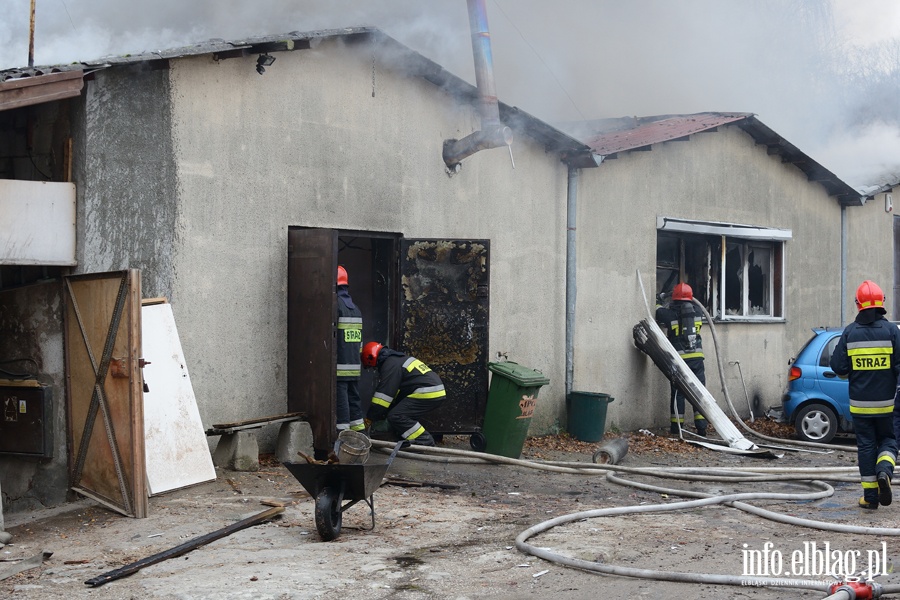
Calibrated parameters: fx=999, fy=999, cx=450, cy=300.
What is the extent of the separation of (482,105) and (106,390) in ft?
17.2

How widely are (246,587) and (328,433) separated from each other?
4.12 meters

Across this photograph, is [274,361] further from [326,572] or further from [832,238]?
[832,238]

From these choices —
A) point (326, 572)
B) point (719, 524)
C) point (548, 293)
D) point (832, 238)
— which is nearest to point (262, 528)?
point (326, 572)

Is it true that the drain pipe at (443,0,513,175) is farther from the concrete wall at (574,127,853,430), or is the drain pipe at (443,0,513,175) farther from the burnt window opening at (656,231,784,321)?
the burnt window opening at (656,231,784,321)

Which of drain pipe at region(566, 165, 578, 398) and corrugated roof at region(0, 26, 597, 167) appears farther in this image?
drain pipe at region(566, 165, 578, 398)

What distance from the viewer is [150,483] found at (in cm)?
829

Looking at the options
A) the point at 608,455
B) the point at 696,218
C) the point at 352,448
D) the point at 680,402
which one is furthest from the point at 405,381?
the point at 696,218

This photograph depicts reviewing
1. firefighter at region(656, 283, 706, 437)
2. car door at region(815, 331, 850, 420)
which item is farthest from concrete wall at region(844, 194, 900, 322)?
firefighter at region(656, 283, 706, 437)

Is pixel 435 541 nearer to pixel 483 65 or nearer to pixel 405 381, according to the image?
pixel 405 381

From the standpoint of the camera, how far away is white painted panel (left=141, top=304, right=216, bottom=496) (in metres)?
8.44

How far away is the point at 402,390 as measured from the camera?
1041cm

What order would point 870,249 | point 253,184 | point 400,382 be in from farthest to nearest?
point 870,249 → point 400,382 → point 253,184

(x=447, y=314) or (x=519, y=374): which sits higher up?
(x=447, y=314)

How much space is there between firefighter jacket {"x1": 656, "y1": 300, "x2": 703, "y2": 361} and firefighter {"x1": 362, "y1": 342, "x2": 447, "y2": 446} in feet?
15.3
